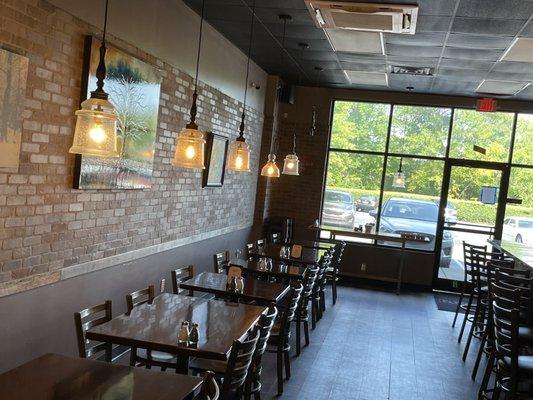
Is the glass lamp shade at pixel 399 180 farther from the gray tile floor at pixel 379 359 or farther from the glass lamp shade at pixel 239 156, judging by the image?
the glass lamp shade at pixel 239 156

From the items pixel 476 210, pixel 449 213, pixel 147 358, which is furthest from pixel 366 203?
pixel 147 358

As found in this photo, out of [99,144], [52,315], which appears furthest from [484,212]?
[99,144]

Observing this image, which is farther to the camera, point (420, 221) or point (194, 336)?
point (420, 221)

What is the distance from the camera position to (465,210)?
9.88 metres

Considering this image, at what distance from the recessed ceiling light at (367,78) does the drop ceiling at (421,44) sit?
1.2 inches

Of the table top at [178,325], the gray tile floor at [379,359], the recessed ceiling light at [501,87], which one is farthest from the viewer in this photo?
the recessed ceiling light at [501,87]

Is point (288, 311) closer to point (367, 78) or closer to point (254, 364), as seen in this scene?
point (254, 364)

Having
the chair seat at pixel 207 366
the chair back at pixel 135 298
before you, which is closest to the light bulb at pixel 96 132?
the chair back at pixel 135 298

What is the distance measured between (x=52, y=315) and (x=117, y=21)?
2.25 m

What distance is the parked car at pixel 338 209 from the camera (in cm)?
1017

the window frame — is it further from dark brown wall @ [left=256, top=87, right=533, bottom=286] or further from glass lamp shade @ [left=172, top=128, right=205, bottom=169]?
glass lamp shade @ [left=172, top=128, right=205, bottom=169]

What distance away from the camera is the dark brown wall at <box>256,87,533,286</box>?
32.6 feet

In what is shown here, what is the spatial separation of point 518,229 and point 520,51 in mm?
4458

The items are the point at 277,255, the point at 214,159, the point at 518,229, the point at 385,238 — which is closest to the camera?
the point at 277,255
